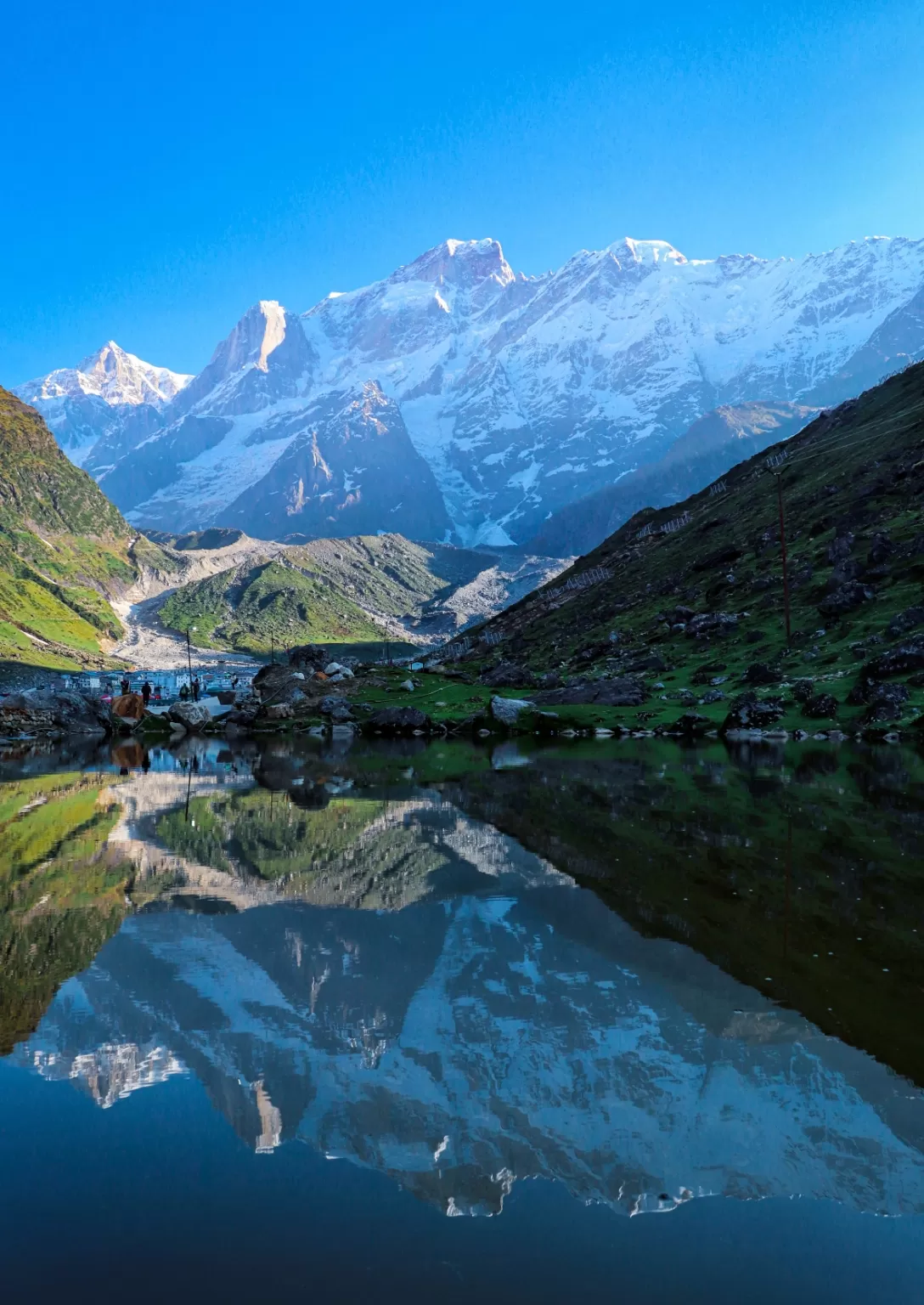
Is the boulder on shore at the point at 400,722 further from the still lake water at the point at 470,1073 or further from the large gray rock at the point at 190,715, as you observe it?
the still lake water at the point at 470,1073

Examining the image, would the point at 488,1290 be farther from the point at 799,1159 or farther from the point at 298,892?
the point at 298,892

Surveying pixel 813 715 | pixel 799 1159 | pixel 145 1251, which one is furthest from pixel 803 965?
pixel 813 715

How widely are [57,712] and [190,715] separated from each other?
1219 cm

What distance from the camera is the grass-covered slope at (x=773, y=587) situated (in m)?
58.9

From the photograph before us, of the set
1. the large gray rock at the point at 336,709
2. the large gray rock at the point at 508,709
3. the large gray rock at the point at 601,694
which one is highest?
the large gray rock at the point at 336,709

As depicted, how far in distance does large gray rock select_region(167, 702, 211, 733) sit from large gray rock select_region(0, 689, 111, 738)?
6.26 meters

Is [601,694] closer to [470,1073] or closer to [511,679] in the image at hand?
[511,679]

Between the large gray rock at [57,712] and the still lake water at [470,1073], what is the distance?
61.4m

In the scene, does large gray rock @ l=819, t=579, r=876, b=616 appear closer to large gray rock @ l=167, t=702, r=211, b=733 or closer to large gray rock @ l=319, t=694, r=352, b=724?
large gray rock @ l=319, t=694, r=352, b=724

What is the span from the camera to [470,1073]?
9336 millimetres

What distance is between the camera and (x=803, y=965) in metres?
12.1

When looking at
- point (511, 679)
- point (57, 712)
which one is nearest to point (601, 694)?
point (511, 679)

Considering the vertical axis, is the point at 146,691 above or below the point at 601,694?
above

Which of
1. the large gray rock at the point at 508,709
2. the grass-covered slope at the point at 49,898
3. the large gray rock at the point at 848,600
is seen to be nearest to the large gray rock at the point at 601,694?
the large gray rock at the point at 508,709
